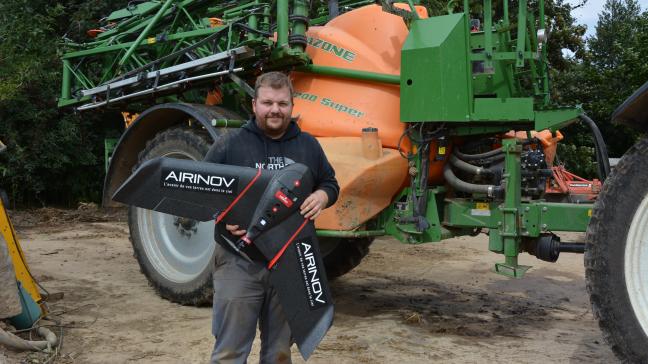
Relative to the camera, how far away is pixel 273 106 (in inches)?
108

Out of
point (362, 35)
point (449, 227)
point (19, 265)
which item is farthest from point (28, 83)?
point (449, 227)

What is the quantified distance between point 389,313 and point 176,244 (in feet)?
6.38

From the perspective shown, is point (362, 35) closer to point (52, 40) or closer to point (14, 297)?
point (14, 297)

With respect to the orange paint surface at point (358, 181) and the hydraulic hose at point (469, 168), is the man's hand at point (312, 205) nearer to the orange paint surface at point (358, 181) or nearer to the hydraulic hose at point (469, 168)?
the orange paint surface at point (358, 181)

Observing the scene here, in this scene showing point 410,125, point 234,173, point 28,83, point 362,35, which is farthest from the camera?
point 28,83

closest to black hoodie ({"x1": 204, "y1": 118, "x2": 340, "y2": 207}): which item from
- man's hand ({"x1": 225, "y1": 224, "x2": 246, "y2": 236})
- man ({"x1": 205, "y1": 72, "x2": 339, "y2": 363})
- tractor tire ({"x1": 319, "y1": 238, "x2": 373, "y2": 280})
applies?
man ({"x1": 205, "y1": 72, "x2": 339, "y2": 363})

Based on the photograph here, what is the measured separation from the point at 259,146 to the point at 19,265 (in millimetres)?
2669

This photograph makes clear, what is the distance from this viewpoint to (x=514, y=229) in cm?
420

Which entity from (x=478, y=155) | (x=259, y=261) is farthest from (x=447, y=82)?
(x=259, y=261)

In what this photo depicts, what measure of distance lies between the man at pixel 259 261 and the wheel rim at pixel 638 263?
1.51 metres

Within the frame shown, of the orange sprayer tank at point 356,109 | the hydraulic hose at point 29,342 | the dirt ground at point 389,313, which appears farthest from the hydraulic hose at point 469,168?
the hydraulic hose at point 29,342

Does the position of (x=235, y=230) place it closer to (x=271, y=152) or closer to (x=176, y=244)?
(x=271, y=152)

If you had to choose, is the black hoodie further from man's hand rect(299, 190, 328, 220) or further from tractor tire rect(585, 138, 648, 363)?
tractor tire rect(585, 138, 648, 363)

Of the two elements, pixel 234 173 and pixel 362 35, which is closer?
pixel 234 173
